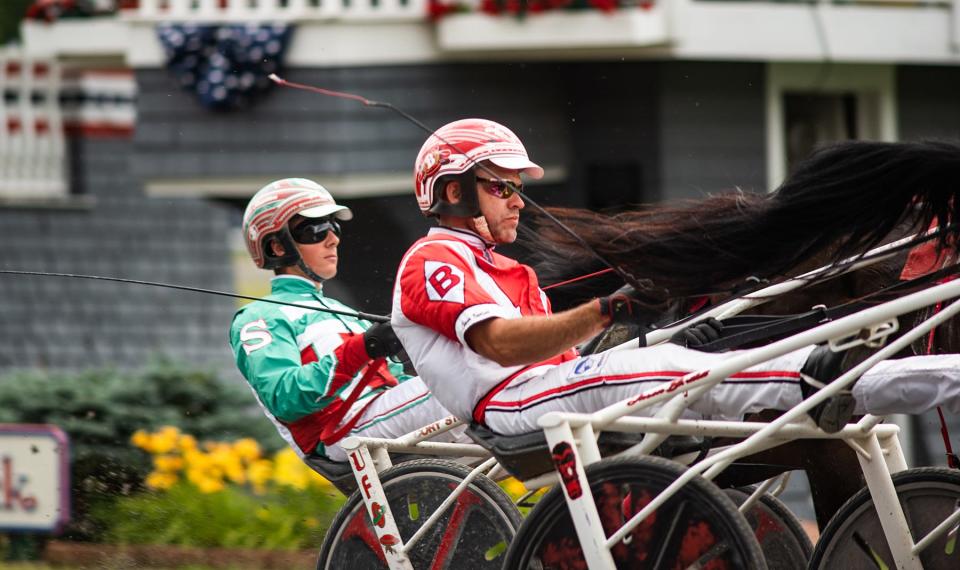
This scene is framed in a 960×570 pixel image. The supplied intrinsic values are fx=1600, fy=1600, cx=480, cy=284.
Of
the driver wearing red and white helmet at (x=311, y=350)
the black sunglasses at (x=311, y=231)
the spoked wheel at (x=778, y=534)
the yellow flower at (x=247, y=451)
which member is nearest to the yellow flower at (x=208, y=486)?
the yellow flower at (x=247, y=451)

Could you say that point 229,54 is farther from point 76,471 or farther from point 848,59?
point 848,59

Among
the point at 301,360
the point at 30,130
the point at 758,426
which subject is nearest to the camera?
the point at 758,426

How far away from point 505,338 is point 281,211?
1467 millimetres

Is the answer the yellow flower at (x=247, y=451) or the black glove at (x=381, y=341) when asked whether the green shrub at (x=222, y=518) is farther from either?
the black glove at (x=381, y=341)

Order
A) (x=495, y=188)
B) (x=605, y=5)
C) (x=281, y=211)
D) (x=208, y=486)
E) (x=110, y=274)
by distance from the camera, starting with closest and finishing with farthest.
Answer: (x=495, y=188) < (x=281, y=211) < (x=208, y=486) < (x=605, y=5) < (x=110, y=274)

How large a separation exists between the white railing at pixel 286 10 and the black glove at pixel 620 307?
601 cm

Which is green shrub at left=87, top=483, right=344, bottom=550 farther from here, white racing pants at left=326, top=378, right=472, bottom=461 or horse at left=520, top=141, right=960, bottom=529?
horse at left=520, top=141, right=960, bottom=529

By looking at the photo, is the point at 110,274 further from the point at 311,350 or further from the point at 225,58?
the point at 311,350

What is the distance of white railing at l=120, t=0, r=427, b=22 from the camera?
9570 mm

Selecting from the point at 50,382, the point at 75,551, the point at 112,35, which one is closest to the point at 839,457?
the point at 75,551

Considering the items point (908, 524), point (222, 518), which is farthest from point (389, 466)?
point (222, 518)

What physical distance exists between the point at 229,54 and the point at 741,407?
635cm

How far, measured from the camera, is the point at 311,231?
5145 mm

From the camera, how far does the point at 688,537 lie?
12.0ft
